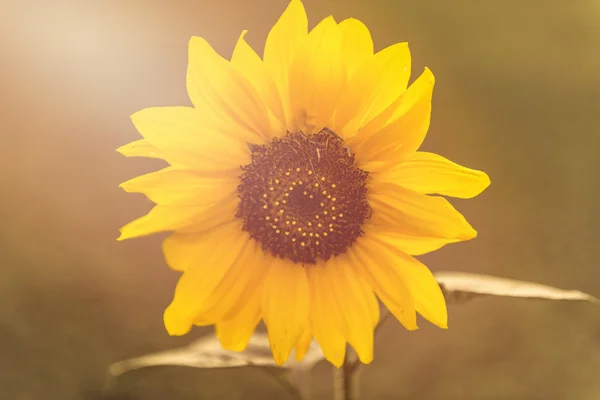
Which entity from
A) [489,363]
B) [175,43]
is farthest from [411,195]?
[175,43]

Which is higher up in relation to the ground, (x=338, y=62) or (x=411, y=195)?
(x=338, y=62)

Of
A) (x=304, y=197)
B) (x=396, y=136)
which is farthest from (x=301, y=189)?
(x=396, y=136)

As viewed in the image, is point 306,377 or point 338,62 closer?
point 338,62

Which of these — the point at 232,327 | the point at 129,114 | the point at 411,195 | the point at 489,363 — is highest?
the point at 129,114

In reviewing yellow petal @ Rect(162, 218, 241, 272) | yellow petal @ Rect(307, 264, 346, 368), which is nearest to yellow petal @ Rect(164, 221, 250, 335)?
yellow petal @ Rect(162, 218, 241, 272)

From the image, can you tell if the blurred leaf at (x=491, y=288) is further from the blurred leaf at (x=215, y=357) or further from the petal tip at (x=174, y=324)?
the petal tip at (x=174, y=324)

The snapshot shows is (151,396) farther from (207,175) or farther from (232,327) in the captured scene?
(207,175)
